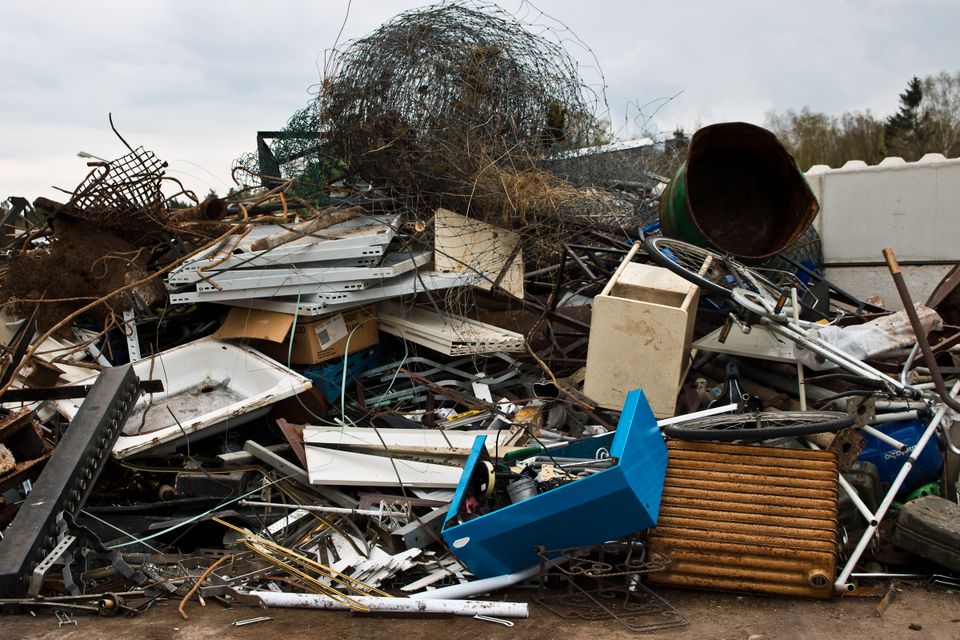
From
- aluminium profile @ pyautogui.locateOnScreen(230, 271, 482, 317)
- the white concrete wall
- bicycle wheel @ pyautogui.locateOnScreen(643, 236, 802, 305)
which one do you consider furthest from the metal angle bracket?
the white concrete wall

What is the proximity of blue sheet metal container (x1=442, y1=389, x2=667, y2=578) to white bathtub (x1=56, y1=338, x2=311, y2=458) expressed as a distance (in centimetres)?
163

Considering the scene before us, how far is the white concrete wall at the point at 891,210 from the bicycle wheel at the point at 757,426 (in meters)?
3.71

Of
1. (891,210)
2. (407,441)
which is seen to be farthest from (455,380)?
(891,210)

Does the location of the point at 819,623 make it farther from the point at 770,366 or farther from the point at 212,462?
the point at 212,462

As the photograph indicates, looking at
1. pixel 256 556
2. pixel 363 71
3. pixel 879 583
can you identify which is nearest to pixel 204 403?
pixel 256 556

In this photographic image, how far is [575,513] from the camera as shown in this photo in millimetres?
3008

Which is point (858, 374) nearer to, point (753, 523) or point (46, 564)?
point (753, 523)

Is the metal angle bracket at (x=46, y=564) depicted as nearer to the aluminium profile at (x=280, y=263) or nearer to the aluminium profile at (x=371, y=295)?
the aluminium profile at (x=371, y=295)

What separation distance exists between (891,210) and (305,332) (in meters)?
4.94

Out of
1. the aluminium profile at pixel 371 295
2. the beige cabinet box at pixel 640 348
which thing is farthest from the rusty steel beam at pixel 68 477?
the beige cabinet box at pixel 640 348

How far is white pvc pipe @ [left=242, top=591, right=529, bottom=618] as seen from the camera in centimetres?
309

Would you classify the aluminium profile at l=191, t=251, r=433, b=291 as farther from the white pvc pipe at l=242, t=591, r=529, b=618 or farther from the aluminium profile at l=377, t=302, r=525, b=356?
the white pvc pipe at l=242, t=591, r=529, b=618

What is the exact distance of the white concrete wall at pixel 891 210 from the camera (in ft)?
21.1

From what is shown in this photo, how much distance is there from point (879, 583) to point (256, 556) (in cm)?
274
